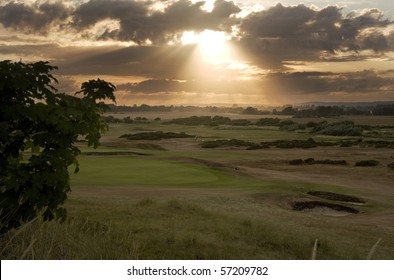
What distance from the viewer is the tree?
755 cm

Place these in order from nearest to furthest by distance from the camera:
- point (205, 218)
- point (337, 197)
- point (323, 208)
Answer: point (205, 218), point (323, 208), point (337, 197)

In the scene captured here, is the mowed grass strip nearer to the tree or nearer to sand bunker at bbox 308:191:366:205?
sand bunker at bbox 308:191:366:205

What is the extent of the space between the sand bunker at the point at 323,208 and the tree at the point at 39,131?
14.9m

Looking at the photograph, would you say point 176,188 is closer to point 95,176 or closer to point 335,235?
point 95,176

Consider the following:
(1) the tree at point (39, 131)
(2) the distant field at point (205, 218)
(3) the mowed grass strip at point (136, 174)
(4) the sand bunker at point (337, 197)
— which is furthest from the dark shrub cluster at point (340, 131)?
(1) the tree at point (39, 131)

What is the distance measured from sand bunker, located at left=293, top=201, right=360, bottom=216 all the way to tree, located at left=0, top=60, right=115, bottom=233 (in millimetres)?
14888

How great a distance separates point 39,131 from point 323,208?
53.5 feet

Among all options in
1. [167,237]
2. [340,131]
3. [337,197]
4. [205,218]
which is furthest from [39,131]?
[340,131]

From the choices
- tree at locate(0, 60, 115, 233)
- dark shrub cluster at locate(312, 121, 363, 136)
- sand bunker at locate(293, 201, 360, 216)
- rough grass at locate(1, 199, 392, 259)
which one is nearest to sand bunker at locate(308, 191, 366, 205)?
sand bunker at locate(293, 201, 360, 216)

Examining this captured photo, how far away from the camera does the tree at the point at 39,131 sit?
7.55 m

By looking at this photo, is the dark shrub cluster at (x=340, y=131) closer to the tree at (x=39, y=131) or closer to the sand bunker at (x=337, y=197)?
the sand bunker at (x=337, y=197)

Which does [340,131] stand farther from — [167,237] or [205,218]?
[167,237]

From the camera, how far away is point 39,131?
8.08 meters
